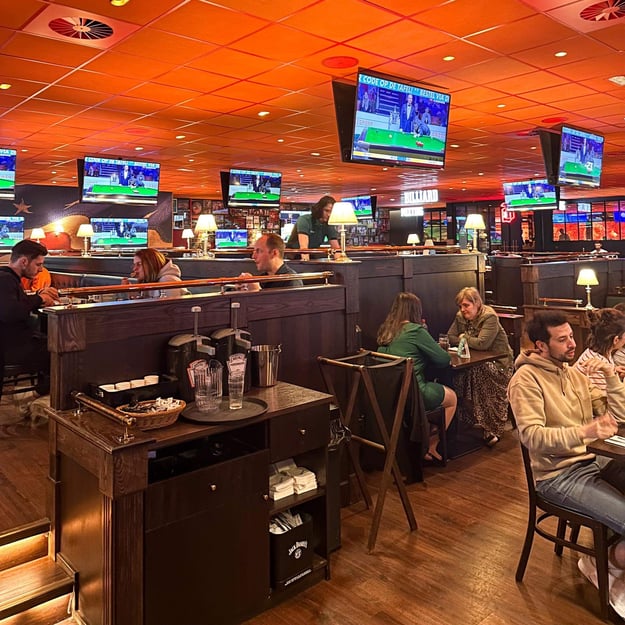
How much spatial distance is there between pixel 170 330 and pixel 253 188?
7209 millimetres

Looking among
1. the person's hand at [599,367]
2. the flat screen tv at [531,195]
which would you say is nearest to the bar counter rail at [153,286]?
the person's hand at [599,367]

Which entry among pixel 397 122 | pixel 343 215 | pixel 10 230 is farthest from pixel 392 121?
pixel 10 230

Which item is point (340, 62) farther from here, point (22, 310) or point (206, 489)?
point (206, 489)

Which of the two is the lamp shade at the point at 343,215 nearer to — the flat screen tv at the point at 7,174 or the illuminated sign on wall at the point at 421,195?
the flat screen tv at the point at 7,174

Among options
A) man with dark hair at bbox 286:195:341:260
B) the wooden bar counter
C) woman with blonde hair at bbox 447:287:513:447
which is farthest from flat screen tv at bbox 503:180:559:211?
the wooden bar counter

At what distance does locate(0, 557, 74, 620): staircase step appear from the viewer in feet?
8.39

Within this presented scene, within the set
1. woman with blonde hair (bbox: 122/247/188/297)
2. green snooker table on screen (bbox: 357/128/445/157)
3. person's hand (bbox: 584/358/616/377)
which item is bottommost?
person's hand (bbox: 584/358/616/377)

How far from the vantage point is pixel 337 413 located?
11.2 feet

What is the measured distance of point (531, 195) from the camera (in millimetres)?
11625

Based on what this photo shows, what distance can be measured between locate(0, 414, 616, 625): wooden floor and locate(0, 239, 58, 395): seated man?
66cm

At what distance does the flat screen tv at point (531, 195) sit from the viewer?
447 inches

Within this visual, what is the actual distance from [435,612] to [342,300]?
2.09 m

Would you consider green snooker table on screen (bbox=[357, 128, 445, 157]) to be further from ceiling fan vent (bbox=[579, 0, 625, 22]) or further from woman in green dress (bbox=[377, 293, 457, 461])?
ceiling fan vent (bbox=[579, 0, 625, 22])

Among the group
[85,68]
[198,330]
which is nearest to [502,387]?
[198,330]
